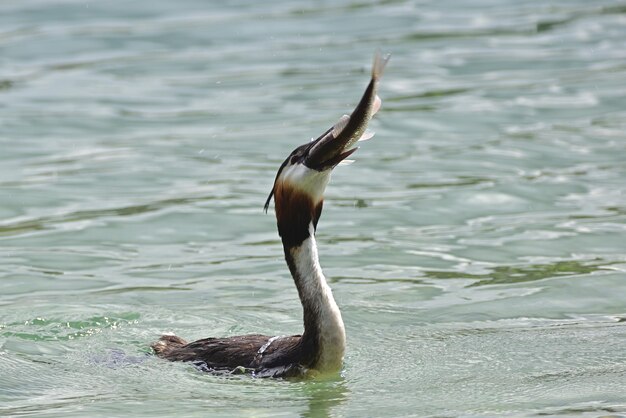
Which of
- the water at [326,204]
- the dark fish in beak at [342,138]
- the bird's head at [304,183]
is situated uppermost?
the dark fish in beak at [342,138]

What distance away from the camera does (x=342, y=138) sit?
24.1ft

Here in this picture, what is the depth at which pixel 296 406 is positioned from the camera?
25.5 ft

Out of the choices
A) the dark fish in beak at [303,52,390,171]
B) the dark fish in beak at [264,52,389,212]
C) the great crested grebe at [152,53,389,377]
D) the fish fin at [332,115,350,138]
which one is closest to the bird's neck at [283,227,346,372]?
the great crested grebe at [152,53,389,377]

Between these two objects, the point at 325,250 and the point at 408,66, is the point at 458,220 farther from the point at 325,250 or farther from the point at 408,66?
the point at 408,66

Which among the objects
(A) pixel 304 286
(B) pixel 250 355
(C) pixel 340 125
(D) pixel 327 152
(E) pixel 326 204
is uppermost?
(C) pixel 340 125

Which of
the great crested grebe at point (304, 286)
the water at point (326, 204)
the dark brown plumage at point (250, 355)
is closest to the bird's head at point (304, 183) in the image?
the great crested grebe at point (304, 286)

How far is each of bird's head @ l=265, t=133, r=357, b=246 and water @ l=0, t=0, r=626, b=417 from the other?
890 millimetres

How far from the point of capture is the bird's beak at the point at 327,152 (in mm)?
7367

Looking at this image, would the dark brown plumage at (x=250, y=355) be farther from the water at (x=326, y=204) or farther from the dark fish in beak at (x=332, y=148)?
the dark fish in beak at (x=332, y=148)

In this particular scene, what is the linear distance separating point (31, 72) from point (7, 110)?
213cm

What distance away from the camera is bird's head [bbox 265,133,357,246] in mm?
7422

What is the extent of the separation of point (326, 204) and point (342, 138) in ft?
18.4

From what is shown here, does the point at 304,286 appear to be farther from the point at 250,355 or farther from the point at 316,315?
the point at 250,355

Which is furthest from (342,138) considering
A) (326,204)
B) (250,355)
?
(326,204)
